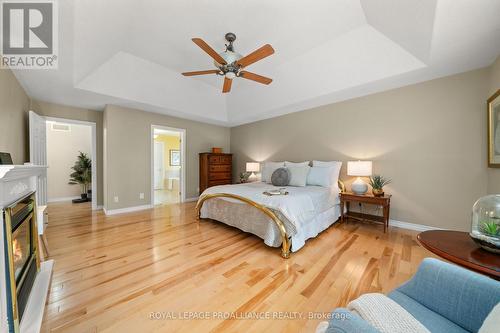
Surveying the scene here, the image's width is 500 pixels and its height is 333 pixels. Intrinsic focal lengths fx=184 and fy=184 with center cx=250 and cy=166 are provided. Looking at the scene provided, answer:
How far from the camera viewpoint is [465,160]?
2703 millimetres

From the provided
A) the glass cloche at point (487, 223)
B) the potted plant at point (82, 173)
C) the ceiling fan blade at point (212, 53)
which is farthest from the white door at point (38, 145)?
the glass cloche at point (487, 223)

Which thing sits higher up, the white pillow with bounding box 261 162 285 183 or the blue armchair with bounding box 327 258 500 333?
the white pillow with bounding box 261 162 285 183

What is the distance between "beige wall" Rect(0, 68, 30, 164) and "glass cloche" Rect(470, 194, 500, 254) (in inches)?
185

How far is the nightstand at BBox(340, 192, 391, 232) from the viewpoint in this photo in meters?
3.01

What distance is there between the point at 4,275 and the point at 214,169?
4496 mm

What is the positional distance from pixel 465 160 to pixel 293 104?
9.52ft

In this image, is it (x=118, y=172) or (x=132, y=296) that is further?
(x=118, y=172)

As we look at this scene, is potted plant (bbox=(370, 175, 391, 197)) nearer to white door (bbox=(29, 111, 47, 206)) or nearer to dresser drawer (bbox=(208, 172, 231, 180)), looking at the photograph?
dresser drawer (bbox=(208, 172, 231, 180))

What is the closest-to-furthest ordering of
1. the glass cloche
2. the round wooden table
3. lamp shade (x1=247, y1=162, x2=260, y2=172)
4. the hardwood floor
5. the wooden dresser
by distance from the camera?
the round wooden table → the glass cloche → the hardwood floor → lamp shade (x1=247, y1=162, x2=260, y2=172) → the wooden dresser

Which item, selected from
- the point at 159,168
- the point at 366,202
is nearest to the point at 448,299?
the point at 366,202

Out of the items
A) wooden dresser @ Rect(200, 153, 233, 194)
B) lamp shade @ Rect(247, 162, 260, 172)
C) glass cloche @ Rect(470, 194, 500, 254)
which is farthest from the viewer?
wooden dresser @ Rect(200, 153, 233, 194)

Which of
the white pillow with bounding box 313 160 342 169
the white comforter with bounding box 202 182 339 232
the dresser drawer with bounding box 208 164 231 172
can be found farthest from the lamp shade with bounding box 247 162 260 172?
the white comforter with bounding box 202 182 339 232

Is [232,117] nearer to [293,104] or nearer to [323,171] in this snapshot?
[293,104]

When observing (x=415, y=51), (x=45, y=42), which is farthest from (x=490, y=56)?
(x=45, y=42)
